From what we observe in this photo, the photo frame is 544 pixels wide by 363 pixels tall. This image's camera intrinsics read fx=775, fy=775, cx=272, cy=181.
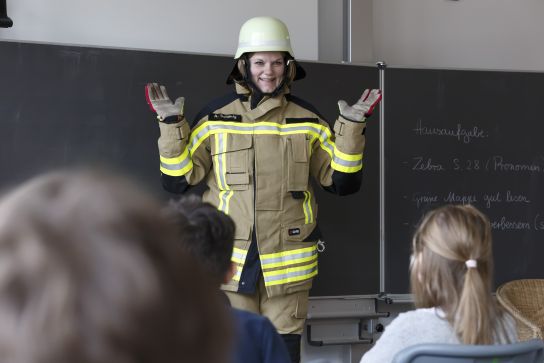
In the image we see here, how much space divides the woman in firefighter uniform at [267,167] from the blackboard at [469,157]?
40.8 inches

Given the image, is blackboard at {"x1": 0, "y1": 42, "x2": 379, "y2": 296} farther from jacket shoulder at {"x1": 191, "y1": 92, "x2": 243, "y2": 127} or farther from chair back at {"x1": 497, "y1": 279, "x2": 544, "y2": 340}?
chair back at {"x1": 497, "y1": 279, "x2": 544, "y2": 340}

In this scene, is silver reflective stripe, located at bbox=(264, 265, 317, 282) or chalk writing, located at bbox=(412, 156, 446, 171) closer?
silver reflective stripe, located at bbox=(264, 265, 317, 282)

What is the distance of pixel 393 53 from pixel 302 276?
2041 millimetres

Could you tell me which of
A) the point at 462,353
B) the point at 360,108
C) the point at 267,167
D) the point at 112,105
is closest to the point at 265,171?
the point at 267,167

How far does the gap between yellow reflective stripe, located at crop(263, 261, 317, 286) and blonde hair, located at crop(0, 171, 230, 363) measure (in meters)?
2.66

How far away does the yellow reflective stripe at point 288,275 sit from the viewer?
314cm

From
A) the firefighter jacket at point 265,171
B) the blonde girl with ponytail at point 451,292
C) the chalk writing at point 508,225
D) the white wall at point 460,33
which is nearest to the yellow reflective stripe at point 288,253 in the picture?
the firefighter jacket at point 265,171

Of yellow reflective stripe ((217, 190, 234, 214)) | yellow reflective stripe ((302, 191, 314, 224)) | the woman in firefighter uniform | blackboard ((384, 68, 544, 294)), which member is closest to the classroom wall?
blackboard ((384, 68, 544, 294))

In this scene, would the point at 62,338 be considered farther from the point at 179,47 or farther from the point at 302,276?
the point at 179,47

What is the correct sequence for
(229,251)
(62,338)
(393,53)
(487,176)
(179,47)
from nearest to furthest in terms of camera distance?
(62,338) → (229,251) → (179,47) → (487,176) → (393,53)

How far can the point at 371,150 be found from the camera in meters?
4.26

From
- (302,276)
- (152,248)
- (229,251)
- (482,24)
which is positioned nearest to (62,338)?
Answer: (152,248)

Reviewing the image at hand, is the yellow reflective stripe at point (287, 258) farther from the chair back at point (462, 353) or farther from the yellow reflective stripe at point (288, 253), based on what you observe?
the chair back at point (462, 353)

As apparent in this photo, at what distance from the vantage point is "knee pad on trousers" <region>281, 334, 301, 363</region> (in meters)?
3.19
